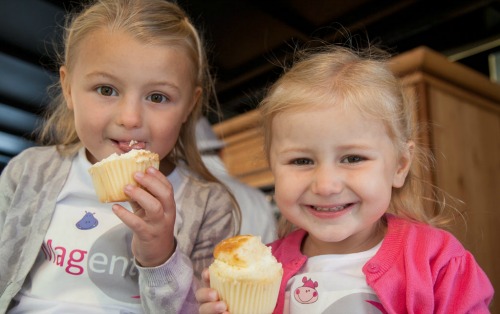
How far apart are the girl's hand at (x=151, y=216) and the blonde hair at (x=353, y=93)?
0.29 meters

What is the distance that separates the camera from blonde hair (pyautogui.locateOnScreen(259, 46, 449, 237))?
999 mm

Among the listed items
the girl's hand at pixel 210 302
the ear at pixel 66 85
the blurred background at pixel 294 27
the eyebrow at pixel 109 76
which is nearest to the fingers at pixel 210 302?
the girl's hand at pixel 210 302

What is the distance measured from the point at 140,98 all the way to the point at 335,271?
1.99ft

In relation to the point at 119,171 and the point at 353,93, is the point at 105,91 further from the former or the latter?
the point at 353,93

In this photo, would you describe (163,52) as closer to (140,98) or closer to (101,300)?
(140,98)

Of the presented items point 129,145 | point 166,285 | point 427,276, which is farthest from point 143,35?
point 427,276

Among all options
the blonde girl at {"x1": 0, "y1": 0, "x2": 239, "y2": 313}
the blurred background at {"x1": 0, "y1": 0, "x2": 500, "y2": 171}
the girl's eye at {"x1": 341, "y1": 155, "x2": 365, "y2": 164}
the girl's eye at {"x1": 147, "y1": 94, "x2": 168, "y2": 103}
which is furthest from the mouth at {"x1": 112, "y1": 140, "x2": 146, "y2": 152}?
the blurred background at {"x1": 0, "y1": 0, "x2": 500, "y2": 171}

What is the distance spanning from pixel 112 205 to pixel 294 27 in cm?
172

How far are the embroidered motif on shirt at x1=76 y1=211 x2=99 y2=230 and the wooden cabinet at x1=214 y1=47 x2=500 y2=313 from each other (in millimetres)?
596

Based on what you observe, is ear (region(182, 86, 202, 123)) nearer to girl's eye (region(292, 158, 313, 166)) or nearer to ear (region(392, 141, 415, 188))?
girl's eye (region(292, 158, 313, 166))

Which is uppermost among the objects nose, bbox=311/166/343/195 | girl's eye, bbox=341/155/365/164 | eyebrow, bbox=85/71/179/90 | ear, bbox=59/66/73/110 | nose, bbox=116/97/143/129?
ear, bbox=59/66/73/110

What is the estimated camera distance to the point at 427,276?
92 centimetres

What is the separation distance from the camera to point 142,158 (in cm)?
97

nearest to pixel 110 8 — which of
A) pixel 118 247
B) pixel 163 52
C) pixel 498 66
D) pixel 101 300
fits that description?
pixel 163 52
